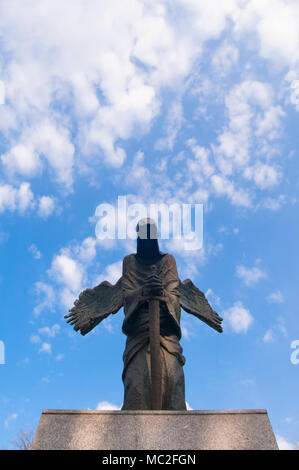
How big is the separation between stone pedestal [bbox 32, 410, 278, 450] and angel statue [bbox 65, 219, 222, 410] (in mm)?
670

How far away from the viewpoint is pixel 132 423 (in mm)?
3828

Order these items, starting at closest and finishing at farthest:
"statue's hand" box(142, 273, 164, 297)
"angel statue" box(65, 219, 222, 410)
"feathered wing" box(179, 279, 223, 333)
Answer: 1. "angel statue" box(65, 219, 222, 410)
2. "statue's hand" box(142, 273, 164, 297)
3. "feathered wing" box(179, 279, 223, 333)

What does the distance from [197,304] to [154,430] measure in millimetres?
2898

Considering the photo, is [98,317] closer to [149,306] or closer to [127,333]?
[127,333]

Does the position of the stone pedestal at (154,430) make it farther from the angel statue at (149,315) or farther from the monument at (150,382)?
the angel statue at (149,315)

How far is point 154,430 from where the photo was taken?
12.3ft

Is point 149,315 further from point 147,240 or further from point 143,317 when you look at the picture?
point 147,240

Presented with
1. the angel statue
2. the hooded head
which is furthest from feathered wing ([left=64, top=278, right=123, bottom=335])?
the hooded head

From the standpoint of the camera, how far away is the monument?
3.67 m

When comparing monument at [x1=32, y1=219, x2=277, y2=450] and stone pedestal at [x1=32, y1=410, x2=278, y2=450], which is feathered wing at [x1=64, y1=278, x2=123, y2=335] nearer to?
monument at [x1=32, y1=219, x2=277, y2=450]

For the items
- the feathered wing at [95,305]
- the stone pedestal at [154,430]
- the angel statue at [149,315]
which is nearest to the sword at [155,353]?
the angel statue at [149,315]
